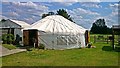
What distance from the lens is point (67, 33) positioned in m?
23.7

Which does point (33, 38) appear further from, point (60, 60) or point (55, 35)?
point (60, 60)

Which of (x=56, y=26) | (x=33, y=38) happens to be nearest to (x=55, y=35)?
(x=56, y=26)

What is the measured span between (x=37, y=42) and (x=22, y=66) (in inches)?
446

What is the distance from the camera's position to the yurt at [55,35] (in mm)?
23297

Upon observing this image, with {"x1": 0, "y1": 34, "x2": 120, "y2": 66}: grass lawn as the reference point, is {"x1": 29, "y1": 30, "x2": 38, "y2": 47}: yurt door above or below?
above

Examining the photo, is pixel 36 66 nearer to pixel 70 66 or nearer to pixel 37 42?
pixel 70 66

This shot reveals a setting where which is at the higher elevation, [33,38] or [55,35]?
[55,35]

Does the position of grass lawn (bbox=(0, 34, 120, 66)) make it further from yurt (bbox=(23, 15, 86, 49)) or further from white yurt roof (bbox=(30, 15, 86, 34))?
white yurt roof (bbox=(30, 15, 86, 34))

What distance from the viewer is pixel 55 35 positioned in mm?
23328

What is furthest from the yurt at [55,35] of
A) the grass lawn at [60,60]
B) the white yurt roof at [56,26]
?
the grass lawn at [60,60]

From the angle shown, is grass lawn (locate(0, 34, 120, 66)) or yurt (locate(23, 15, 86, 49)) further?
yurt (locate(23, 15, 86, 49))

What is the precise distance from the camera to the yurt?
76.4 ft

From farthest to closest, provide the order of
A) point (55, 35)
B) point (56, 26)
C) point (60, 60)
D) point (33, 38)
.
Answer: point (56, 26)
point (33, 38)
point (55, 35)
point (60, 60)

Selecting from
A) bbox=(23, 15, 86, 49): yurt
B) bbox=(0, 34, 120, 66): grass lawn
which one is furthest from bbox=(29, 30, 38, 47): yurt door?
bbox=(0, 34, 120, 66): grass lawn
